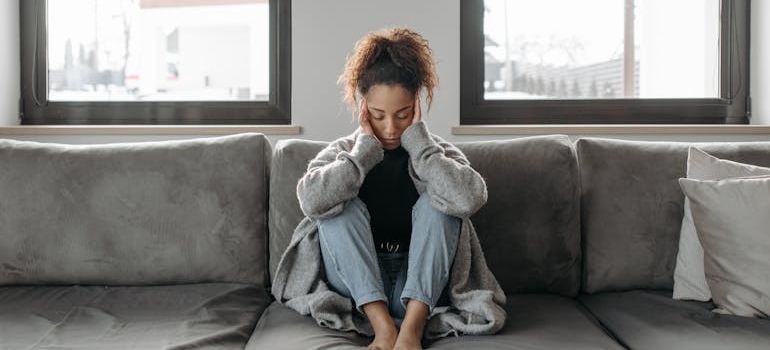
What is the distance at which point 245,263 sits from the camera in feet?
5.96

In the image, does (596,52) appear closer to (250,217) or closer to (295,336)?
(250,217)

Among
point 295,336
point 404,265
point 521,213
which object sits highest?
point 521,213

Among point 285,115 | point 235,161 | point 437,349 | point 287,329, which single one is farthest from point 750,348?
point 285,115

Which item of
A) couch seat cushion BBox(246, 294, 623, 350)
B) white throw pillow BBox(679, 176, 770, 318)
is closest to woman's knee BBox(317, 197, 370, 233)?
couch seat cushion BBox(246, 294, 623, 350)

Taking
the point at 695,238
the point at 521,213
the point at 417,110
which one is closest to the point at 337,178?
the point at 417,110

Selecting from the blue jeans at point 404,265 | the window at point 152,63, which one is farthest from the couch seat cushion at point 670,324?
the window at point 152,63

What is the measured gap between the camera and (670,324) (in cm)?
150

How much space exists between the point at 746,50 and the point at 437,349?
185 centimetres

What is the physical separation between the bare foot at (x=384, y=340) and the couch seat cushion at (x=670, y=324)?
50 centimetres

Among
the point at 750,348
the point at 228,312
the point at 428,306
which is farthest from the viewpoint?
the point at 228,312

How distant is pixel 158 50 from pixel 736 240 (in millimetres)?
2068

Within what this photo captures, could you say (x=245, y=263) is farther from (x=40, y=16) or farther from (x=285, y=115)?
(x=40, y=16)

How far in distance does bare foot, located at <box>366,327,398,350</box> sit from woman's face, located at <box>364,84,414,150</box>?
503 mm

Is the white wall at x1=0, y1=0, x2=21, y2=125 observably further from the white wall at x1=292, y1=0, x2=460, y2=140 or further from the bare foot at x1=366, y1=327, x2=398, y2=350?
the bare foot at x1=366, y1=327, x2=398, y2=350
